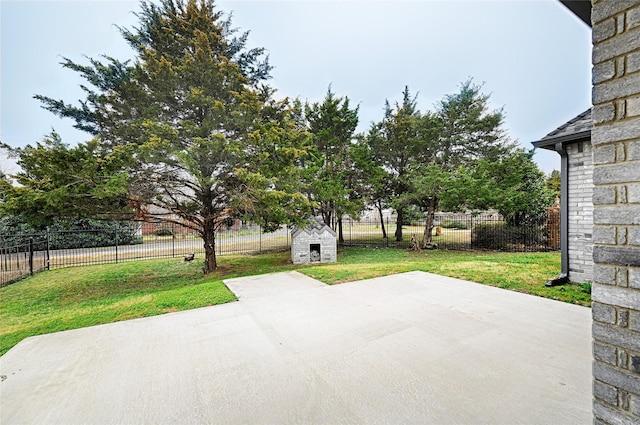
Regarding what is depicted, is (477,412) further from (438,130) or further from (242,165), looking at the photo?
(438,130)

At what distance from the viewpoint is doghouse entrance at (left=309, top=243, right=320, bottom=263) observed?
34.4 feet

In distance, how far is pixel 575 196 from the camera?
5.11 meters

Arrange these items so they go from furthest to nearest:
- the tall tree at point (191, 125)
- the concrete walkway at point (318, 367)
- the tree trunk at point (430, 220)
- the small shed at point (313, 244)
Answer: the tree trunk at point (430, 220), the small shed at point (313, 244), the tall tree at point (191, 125), the concrete walkway at point (318, 367)

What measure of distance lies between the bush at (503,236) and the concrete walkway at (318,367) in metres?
9.32

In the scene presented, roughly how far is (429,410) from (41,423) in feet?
9.12

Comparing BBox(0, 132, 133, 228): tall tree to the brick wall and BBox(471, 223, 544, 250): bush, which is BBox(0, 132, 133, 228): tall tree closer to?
the brick wall

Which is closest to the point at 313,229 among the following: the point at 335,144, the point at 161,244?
the point at 335,144

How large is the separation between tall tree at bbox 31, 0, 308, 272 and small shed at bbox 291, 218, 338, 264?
4.37 ft

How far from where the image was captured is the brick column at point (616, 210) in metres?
1.22

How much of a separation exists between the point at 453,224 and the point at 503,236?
8531mm

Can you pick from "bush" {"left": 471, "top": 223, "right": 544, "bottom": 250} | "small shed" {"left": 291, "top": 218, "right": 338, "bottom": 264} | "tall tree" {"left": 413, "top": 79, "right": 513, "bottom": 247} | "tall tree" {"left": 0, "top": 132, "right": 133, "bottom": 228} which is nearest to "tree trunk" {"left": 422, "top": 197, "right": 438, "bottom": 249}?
"tall tree" {"left": 413, "top": 79, "right": 513, "bottom": 247}

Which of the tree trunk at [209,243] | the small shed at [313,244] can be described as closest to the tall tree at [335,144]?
the small shed at [313,244]

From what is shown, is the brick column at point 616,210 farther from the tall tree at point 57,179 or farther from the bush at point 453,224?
the bush at point 453,224

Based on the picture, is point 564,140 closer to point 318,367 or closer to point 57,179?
point 318,367
